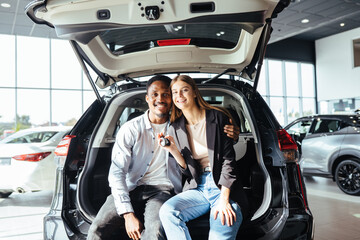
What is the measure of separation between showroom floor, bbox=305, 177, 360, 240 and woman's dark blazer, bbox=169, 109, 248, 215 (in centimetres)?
175

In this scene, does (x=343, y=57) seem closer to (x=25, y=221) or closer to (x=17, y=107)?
(x=17, y=107)

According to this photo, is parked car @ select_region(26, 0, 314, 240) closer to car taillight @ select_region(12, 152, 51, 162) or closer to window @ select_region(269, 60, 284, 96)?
car taillight @ select_region(12, 152, 51, 162)

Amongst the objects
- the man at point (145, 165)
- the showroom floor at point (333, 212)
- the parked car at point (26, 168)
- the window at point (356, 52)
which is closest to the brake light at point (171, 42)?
the man at point (145, 165)

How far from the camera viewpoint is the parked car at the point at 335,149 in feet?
16.0

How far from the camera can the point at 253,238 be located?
162 cm

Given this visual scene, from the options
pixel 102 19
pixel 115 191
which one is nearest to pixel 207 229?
pixel 115 191

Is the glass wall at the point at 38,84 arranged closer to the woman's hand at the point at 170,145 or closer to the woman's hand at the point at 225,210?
the woman's hand at the point at 170,145

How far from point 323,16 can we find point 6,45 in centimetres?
1147

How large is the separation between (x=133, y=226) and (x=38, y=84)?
1141cm

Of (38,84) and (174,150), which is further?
(38,84)

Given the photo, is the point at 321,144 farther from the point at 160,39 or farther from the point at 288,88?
the point at 288,88

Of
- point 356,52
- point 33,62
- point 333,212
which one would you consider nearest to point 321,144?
point 333,212

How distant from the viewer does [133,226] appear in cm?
163

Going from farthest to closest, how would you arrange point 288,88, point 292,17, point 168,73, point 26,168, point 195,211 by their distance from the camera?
point 288,88
point 292,17
point 26,168
point 168,73
point 195,211
